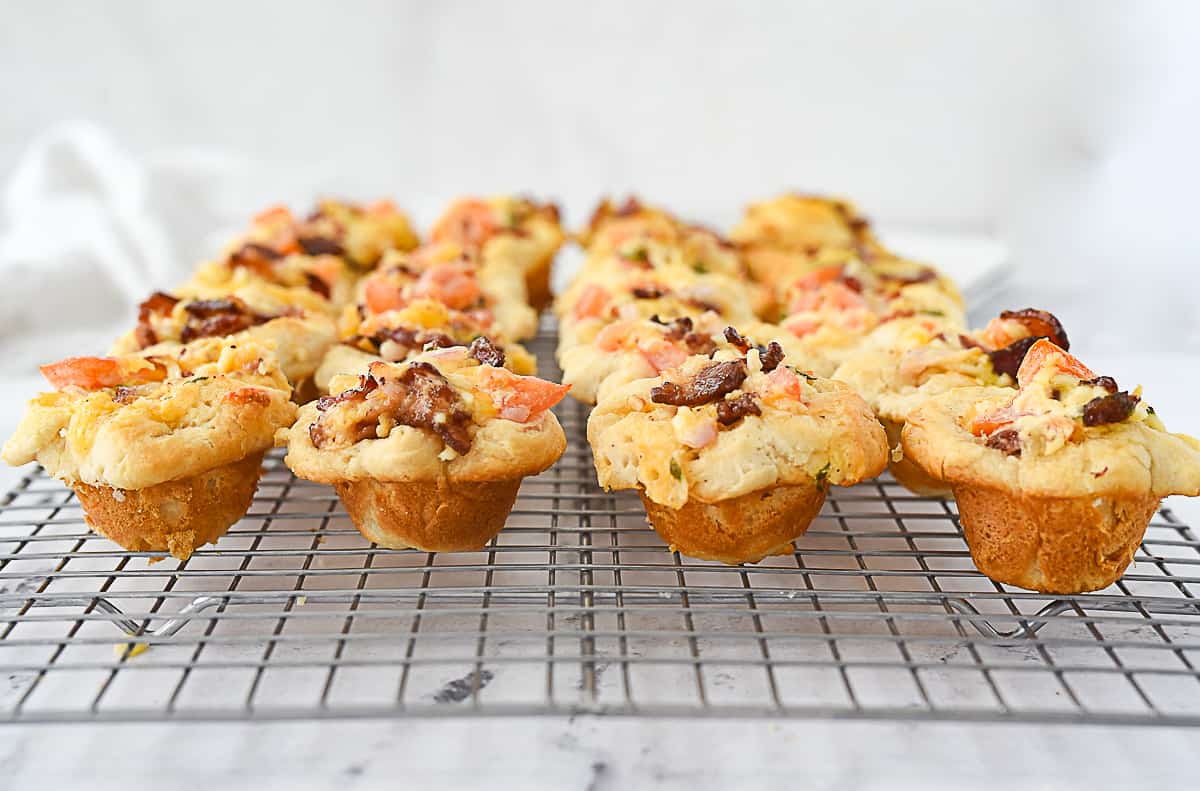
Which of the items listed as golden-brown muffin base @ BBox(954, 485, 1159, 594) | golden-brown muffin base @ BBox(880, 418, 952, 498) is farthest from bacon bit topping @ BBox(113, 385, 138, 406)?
golden-brown muffin base @ BBox(954, 485, 1159, 594)

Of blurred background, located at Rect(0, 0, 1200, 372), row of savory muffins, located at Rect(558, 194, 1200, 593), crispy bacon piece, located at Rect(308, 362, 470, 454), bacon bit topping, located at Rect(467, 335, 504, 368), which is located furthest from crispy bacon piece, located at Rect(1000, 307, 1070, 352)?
blurred background, located at Rect(0, 0, 1200, 372)

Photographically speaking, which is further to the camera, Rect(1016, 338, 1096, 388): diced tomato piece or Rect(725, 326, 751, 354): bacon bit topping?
Rect(725, 326, 751, 354): bacon bit topping

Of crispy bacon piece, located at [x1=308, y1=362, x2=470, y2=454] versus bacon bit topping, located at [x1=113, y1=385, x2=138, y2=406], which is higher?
crispy bacon piece, located at [x1=308, y1=362, x2=470, y2=454]

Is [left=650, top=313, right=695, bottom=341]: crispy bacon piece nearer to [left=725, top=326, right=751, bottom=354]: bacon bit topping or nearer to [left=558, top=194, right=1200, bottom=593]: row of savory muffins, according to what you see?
[left=558, top=194, right=1200, bottom=593]: row of savory muffins

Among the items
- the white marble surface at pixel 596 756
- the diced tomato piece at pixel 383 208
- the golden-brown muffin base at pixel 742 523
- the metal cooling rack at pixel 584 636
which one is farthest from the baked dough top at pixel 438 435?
the diced tomato piece at pixel 383 208

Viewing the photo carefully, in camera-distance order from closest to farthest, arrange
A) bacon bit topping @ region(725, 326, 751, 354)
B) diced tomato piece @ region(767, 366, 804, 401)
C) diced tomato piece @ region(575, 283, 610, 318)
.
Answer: diced tomato piece @ region(767, 366, 804, 401), bacon bit topping @ region(725, 326, 751, 354), diced tomato piece @ region(575, 283, 610, 318)

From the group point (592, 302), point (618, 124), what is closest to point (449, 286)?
point (592, 302)

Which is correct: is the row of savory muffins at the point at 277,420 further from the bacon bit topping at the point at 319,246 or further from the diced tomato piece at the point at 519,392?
the bacon bit topping at the point at 319,246

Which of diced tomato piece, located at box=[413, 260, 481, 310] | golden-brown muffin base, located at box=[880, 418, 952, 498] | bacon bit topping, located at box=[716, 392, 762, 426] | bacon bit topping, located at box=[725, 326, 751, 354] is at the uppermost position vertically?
bacon bit topping, located at box=[716, 392, 762, 426]


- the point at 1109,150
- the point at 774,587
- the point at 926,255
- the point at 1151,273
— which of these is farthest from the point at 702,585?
the point at 1109,150

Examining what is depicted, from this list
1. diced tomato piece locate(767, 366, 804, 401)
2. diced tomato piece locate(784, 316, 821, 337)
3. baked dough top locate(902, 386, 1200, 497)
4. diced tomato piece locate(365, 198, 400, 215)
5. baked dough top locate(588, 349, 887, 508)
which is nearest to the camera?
baked dough top locate(902, 386, 1200, 497)
